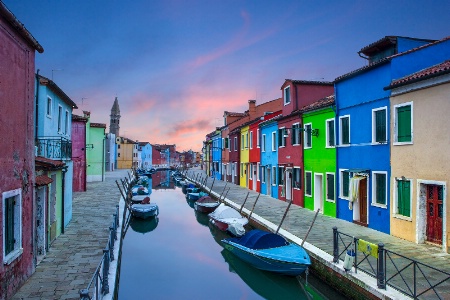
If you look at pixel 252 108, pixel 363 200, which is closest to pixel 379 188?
pixel 363 200

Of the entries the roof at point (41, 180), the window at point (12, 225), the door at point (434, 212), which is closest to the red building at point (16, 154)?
the window at point (12, 225)

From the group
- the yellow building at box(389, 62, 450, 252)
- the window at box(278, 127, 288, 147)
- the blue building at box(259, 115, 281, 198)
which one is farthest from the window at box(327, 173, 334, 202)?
the blue building at box(259, 115, 281, 198)

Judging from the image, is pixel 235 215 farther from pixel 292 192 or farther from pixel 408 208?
pixel 408 208

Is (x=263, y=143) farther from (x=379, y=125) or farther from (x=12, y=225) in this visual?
(x=12, y=225)

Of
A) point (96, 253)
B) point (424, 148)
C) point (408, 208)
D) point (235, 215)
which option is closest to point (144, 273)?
point (96, 253)

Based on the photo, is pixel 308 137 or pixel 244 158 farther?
pixel 244 158

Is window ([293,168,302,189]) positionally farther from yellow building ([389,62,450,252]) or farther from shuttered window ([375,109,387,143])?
yellow building ([389,62,450,252])

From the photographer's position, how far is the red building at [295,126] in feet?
74.5

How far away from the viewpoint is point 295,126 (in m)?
23.2

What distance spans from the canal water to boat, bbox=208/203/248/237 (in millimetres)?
949

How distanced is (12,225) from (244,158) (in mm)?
29254

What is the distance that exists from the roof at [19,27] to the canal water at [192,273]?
8.54 metres

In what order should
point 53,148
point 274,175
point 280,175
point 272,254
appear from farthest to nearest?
point 274,175, point 280,175, point 53,148, point 272,254

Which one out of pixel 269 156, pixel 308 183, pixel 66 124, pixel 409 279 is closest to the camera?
pixel 409 279
